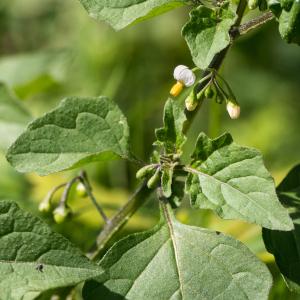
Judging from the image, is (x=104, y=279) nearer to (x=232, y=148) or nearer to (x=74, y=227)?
(x=232, y=148)

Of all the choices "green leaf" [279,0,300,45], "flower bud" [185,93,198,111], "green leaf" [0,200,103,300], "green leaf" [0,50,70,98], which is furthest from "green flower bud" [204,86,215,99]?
"green leaf" [0,50,70,98]

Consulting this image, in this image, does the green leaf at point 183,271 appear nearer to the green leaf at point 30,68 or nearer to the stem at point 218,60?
the stem at point 218,60

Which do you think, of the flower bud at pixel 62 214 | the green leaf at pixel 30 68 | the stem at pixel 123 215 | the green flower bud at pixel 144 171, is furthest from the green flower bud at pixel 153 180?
the green leaf at pixel 30 68

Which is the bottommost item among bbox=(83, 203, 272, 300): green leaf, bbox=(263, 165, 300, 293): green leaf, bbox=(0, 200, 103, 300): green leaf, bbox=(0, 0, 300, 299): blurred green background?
bbox=(0, 0, 300, 299): blurred green background

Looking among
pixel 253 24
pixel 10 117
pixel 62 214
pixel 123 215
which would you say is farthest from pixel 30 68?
pixel 253 24

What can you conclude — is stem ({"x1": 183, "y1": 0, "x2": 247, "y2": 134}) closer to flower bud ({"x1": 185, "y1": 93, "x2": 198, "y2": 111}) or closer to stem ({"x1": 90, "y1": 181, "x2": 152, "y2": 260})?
flower bud ({"x1": 185, "y1": 93, "x2": 198, "y2": 111})

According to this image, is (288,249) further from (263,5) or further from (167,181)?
(263,5)
